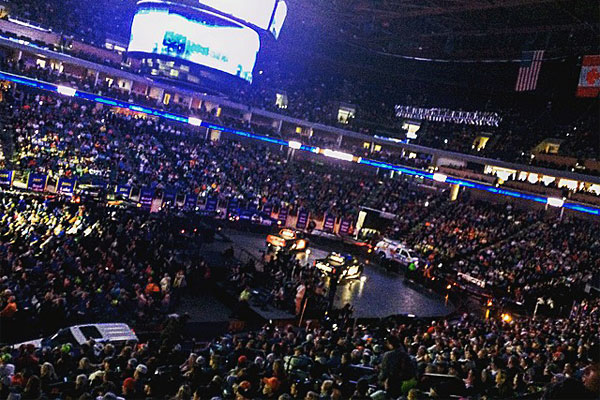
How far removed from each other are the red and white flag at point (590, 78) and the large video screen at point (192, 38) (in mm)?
18971

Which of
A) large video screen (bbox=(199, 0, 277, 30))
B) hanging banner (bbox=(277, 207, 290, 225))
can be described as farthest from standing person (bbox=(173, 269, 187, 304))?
hanging banner (bbox=(277, 207, 290, 225))

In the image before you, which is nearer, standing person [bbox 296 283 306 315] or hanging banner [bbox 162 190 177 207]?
standing person [bbox 296 283 306 315]

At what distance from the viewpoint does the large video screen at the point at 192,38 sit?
24.5 metres

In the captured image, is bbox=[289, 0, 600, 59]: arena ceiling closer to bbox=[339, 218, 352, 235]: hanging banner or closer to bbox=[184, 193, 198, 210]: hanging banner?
bbox=[339, 218, 352, 235]: hanging banner

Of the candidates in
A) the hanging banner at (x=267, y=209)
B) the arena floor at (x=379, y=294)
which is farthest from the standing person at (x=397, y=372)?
the hanging banner at (x=267, y=209)

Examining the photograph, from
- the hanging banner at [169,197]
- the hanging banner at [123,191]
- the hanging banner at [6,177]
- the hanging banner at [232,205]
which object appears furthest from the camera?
the hanging banner at [232,205]

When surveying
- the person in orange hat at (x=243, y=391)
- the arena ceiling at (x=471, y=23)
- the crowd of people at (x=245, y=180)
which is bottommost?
the person in orange hat at (x=243, y=391)

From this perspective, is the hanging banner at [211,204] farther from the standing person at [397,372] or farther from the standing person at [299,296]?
the standing person at [397,372]

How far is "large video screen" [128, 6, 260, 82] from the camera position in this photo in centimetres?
2445

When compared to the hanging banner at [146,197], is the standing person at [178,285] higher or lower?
lower

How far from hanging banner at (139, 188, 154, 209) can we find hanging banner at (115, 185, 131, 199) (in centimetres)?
111

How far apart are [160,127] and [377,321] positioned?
31741mm

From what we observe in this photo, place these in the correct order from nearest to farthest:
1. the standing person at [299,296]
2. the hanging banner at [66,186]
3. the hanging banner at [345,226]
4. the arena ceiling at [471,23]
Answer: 1. the standing person at [299,296]
2. the hanging banner at [66,186]
3. the arena ceiling at [471,23]
4. the hanging banner at [345,226]

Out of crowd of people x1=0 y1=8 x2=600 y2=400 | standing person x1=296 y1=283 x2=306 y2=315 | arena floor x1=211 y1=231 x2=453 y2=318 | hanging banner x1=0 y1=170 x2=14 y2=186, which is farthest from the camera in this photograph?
hanging banner x1=0 y1=170 x2=14 y2=186
